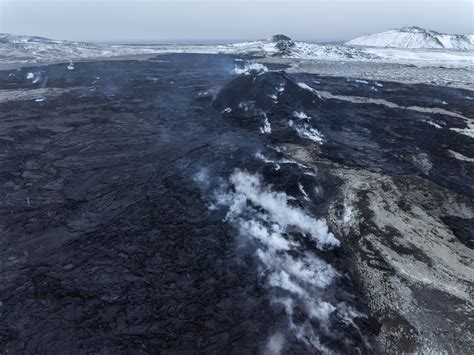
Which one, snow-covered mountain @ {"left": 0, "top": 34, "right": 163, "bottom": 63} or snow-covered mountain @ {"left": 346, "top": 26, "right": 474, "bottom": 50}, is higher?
snow-covered mountain @ {"left": 346, "top": 26, "right": 474, "bottom": 50}

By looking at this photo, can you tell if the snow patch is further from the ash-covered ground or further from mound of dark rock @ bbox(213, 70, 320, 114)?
the ash-covered ground

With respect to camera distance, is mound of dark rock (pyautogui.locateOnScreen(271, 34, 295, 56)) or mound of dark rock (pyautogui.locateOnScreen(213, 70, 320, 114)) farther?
mound of dark rock (pyautogui.locateOnScreen(271, 34, 295, 56))

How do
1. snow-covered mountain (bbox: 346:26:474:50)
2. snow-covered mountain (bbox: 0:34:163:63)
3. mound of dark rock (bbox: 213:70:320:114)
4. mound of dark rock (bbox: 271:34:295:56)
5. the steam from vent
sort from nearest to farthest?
the steam from vent < mound of dark rock (bbox: 213:70:320:114) < snow-covered mountain (bbox: 0:34:163:63) < mound of dark rock (bbox: 271:34:295:56) < snow-covered mountain (bbox: 346:26:474:50)

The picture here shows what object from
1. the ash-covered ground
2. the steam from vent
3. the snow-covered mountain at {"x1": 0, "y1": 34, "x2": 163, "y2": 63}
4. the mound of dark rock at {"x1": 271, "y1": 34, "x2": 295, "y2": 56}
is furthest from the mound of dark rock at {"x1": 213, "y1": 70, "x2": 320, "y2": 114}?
Result: the snow-covered mountain at {"x1": 0, "y1": 34, "x2": 163, "y2": 63}

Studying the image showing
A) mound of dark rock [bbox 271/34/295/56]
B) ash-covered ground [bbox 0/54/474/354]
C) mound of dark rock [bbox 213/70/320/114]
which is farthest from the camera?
mound of dark rock [bbox 271/34/295/56]

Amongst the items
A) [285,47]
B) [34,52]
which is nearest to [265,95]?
[285,47]

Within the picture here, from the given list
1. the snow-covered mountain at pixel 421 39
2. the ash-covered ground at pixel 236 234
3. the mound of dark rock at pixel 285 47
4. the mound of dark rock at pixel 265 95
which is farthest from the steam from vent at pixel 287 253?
the snow-covered mountain at pixel 421 39

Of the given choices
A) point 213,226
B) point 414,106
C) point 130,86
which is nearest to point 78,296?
point 213,226

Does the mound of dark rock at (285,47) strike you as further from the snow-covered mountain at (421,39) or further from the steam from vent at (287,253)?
the steam from vent at (287,253)
